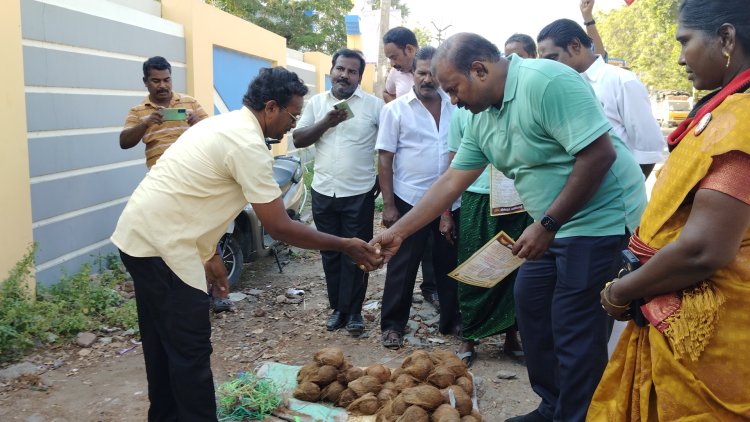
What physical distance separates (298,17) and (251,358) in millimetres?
16973

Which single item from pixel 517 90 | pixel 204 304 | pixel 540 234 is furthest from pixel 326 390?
pixel 517 90

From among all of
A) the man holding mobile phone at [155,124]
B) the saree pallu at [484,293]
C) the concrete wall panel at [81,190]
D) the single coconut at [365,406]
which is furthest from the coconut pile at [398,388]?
the concrete wall panel at [81,190]

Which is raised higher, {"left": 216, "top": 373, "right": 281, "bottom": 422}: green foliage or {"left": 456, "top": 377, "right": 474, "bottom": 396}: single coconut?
{"left": 456, "top": 377, "right": 474, "bottom": 396}: single coconut

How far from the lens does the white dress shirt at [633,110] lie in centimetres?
435

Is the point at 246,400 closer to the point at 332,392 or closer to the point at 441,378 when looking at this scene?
the point at 332,392

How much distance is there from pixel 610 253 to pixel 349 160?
2545mm

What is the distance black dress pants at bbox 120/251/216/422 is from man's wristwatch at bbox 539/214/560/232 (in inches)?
58.4

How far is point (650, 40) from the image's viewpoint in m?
35.9

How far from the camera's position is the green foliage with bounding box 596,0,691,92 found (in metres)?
25.7

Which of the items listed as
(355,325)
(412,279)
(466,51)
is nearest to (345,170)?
(412,279)

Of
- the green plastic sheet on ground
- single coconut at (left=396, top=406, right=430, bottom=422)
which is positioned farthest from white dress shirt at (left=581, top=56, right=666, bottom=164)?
the green plastic sheet on ground

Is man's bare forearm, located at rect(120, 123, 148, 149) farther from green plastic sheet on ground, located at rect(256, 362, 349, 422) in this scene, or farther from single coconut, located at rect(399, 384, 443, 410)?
single coconut, located at rect(399, 384, 443, 410)

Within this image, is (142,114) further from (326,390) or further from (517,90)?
(517,90)

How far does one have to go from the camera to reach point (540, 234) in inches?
111
